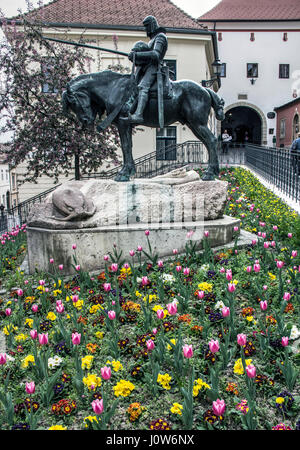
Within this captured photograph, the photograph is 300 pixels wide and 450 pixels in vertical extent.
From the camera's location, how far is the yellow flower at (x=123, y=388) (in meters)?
2.72

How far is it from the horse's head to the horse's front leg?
491mm

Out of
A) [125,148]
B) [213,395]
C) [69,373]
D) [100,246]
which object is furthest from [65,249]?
[213,395]

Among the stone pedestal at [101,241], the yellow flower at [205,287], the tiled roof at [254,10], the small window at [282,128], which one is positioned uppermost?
the tiled roof at [254,10]

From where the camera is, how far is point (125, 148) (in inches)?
248

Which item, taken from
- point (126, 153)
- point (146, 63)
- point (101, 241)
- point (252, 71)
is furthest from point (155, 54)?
point (252, 71)

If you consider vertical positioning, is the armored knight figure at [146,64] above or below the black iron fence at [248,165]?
above

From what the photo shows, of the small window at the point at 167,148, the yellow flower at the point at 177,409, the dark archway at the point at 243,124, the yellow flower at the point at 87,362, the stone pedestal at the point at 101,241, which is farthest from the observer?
the dark archway at the point at 243,124

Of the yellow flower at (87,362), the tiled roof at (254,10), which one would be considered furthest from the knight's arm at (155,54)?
the tiled roof at (254,10)

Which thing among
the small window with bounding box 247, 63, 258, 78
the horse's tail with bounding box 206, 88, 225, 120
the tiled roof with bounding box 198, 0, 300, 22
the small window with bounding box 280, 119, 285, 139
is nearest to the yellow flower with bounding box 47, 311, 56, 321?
the horse's tail with bounding box 206, 88, 225, 120

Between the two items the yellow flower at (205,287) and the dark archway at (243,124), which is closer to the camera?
the yellow flower at (205,287)

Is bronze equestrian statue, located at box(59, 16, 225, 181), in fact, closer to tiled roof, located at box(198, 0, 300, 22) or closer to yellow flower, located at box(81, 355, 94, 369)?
yellow flower, located at box(81, 355, 94, 369)

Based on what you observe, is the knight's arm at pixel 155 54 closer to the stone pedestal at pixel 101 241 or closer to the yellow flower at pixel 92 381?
the stone pedestal at pixel 101 241

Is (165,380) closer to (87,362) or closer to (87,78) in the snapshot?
(87,362)

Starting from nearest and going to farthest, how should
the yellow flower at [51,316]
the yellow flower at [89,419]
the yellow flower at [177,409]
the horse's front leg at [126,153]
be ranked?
the yellow flower at [89,419], the yellow flower at [177,409], the yellow flower at [51,316], the horse's front leg at [126,153]
